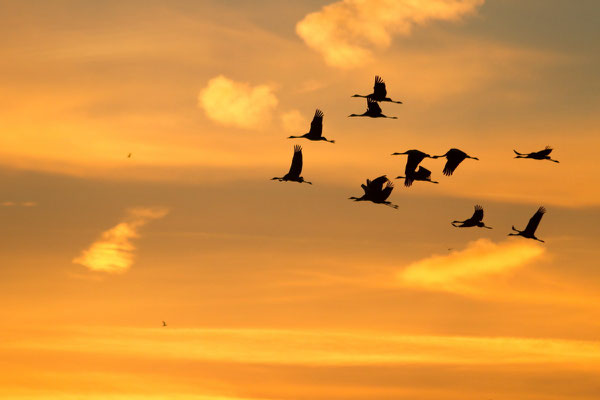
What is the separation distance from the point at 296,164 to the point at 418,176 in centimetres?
958

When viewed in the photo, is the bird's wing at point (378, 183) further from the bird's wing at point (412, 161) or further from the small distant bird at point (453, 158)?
the small distant bird at point (453, 158)

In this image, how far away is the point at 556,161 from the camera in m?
83.9

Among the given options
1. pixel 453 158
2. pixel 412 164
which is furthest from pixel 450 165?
pixel 412 164

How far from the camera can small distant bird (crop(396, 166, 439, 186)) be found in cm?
8800

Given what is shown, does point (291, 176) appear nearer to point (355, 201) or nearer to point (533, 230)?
point (355, 201)

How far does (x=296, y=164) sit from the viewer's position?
287 ft

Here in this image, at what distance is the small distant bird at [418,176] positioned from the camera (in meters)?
88.0

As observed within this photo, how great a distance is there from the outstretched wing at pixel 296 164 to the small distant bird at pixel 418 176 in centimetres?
763

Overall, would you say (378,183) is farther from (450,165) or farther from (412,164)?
(450,165)

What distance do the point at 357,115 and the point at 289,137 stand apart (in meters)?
6.27

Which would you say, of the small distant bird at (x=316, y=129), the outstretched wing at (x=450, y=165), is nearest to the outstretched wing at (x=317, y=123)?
the small distant bird at (x=316, y=129)

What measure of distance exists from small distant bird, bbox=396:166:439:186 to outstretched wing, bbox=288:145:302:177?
7627 millimetres

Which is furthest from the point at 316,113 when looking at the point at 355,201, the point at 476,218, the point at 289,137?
the point at 476,218

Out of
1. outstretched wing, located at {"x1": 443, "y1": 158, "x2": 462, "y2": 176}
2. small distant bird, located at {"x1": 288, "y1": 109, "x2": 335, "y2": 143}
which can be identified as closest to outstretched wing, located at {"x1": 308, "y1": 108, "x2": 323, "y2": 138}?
small distant bird, located at {"x1": 288, "y1": 109, "x2": 335, "y2": 143}
